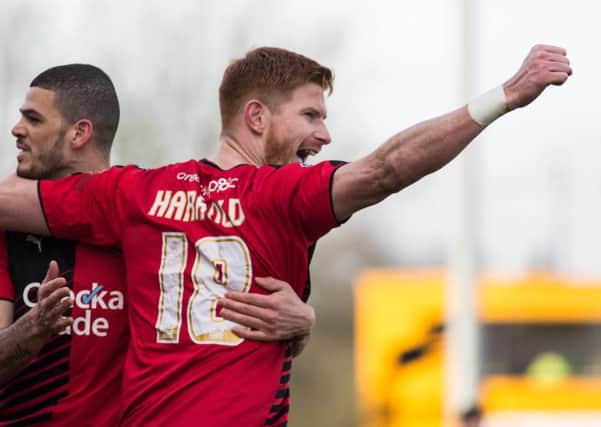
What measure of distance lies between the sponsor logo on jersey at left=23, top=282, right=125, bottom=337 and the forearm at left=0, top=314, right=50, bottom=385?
180 millimetres

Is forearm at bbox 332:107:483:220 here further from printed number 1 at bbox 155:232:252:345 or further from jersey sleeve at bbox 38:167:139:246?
jersey sleeve at bbox 38:167:139:246

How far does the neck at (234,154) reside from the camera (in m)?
4.61

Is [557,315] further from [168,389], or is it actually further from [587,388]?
[168,389]

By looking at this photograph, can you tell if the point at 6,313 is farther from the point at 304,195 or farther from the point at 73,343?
the point at 304,195

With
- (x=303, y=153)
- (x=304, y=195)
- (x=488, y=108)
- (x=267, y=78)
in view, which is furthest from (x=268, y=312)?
(x=488, y=108)

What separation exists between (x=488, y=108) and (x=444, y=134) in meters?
0.16

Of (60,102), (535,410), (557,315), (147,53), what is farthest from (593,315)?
(60,102)

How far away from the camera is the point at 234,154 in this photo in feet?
15.2

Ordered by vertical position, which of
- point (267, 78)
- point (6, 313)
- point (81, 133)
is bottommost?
point (6, 313)

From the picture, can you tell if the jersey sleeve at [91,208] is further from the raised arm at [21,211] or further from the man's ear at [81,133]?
the man's ear at [81,133]

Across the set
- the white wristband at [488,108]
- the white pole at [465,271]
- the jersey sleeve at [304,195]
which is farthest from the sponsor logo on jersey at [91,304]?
the white pole at [465,271]

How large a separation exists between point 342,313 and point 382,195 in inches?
1014

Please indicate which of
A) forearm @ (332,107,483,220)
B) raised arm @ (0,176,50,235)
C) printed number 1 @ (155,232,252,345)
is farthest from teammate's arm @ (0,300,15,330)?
forearm @ (332,107,483,220)

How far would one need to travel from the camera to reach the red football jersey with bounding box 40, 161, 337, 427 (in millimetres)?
4328
